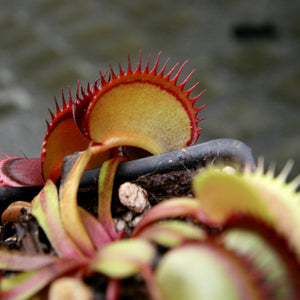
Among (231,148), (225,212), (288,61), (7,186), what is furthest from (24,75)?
(225,212)

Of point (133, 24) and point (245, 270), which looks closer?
point (245, 270)

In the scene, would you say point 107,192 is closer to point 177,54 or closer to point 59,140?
point 59,140

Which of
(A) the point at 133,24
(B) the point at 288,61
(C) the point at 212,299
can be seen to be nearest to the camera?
(C) the point at 212,299

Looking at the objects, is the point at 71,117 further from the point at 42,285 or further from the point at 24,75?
the point at 24,75

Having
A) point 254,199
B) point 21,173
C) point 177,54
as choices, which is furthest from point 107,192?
point 177,54

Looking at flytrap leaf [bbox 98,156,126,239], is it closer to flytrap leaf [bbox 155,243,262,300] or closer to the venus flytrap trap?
the venus flytrap trap

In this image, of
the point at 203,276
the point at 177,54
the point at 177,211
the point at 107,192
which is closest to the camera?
the point at 203,276

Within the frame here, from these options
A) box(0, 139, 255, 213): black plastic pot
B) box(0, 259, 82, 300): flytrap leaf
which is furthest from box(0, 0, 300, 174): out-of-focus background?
box(0, 259, 82, 300): flytrap leaf
